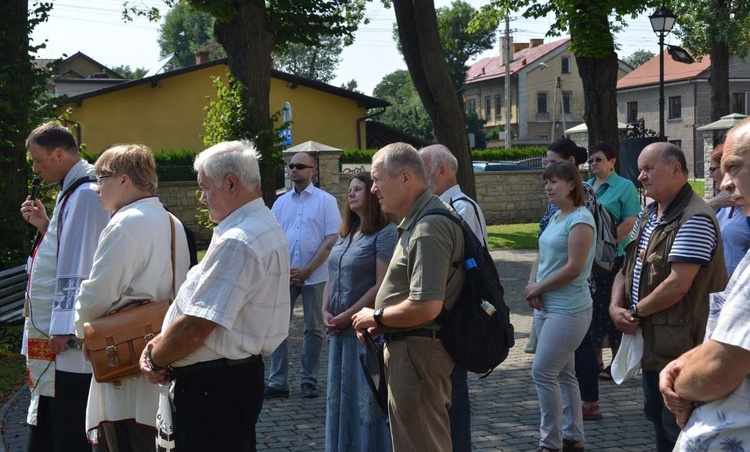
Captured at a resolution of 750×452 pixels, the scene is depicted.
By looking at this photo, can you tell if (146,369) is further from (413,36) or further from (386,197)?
(413,36)

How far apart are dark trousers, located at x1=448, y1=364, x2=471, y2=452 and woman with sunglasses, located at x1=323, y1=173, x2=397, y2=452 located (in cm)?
63

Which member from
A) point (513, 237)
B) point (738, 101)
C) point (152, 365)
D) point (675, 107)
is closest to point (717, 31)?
point (513, 237)

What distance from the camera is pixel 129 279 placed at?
4.18 meters

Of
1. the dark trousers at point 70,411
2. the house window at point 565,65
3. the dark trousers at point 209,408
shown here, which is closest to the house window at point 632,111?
the house window at point 565,65

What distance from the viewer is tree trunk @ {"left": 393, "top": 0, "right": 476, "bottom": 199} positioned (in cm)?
1487

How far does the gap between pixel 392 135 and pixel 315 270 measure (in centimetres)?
3476

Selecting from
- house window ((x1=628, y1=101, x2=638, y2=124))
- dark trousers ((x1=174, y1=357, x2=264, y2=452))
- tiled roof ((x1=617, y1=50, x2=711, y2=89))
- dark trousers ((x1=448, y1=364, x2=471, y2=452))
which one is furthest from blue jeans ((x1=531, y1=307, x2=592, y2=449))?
house window ((x1=628, y1=101, x2=638, y2=124))

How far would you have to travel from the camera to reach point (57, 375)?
4.75m

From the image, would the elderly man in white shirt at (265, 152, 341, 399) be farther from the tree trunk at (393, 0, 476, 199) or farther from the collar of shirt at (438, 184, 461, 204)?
the tree trunk at (393, 0, 476, 199)

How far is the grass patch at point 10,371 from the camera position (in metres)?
8.28

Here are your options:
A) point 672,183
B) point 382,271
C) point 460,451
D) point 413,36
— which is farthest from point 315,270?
point 413,36

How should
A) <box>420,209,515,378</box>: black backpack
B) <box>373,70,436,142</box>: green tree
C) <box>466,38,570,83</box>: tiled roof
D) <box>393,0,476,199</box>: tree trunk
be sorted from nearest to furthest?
<box>420,209,515,378</box>: black backpack, <box>393,0,476,199</box>: tree trunk, <box>373,70,436,142</box>: green tree, <box>466,38,570,83</box>: tiled roof

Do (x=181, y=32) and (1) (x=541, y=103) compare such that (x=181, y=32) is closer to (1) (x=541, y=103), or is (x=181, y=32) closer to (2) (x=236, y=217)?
(1) (x=541, y=103)

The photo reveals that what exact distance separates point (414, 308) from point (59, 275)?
196 centimetres
